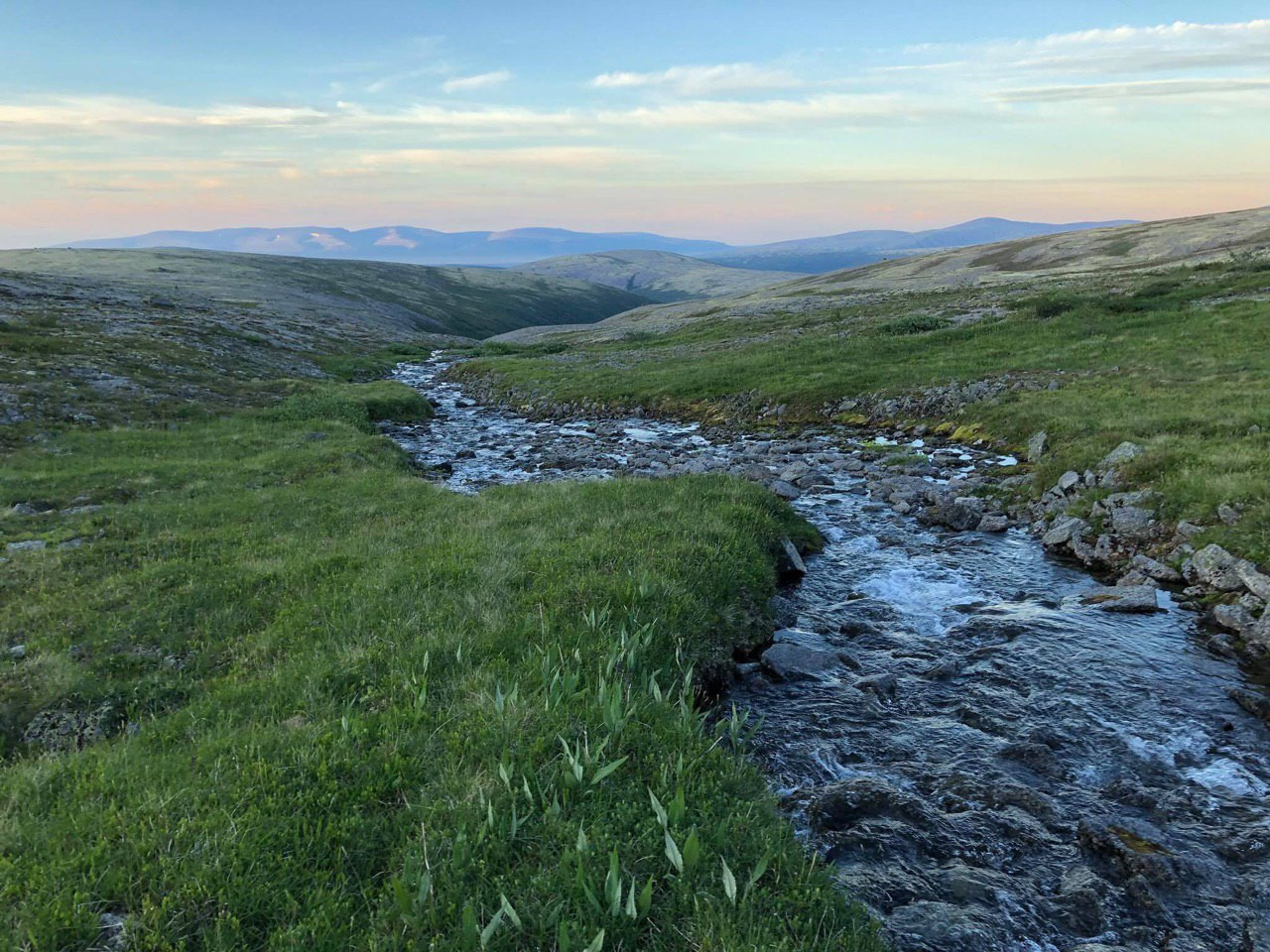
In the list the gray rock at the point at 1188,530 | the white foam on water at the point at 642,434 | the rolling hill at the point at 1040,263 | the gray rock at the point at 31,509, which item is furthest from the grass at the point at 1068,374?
the gray rock at the point at 31,509

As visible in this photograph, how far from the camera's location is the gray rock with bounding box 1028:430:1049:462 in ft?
64.8

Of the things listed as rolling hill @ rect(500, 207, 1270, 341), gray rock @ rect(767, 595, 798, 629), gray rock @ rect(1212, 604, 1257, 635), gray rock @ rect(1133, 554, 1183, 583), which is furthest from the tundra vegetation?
rolling hill @ rect(500, 207, 1270, 341)

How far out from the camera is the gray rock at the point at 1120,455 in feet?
52.9

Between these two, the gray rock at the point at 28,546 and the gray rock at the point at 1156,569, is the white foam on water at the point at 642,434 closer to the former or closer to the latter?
the gray rock at the point at 1156,569

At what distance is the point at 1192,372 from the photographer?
23750 millimetres

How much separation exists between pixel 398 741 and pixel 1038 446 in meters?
20.2

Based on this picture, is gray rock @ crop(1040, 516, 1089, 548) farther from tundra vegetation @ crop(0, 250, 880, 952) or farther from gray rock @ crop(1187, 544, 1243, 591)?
tundra vegetation @ crop(0, 250, 880, 952)

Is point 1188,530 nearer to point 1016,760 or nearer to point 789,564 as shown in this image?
point 789,564

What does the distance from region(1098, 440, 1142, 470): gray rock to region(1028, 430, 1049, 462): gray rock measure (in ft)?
9.30

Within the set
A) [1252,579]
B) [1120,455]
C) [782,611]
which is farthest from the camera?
[1120,455]

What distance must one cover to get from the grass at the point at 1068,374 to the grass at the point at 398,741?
1042 centimetres

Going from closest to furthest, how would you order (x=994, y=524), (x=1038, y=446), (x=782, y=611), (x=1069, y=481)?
(x=782, y=611), (x=994, y=524), (x=1069, y=481), (x=1038, y=446)

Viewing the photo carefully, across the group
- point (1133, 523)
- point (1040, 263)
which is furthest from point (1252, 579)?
point (1040, 263)

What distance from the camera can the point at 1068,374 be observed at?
89.0ft
